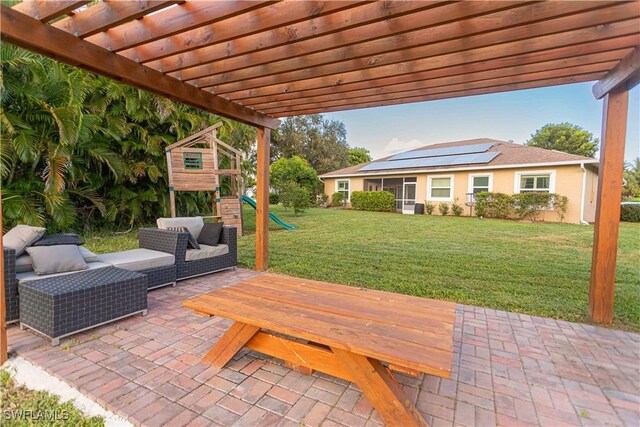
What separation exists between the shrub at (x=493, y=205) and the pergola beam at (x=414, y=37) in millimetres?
12143

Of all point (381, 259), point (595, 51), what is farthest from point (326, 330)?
point (381, 259)

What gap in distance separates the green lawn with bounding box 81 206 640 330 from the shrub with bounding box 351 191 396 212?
21.8 ft


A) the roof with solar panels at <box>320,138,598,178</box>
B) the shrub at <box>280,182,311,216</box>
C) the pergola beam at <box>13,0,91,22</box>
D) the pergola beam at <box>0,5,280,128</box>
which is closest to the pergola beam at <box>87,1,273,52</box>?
the pergola beam at <box>0,5,280,128</box>

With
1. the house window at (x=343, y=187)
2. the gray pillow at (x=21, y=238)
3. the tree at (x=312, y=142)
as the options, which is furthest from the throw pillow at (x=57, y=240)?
the tree at (x=312, y=142)

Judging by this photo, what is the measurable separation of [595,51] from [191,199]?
33.0ft

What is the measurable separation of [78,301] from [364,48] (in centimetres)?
336

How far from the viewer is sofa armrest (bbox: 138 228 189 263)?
4293mm

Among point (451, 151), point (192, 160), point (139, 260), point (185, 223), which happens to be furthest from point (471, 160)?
point (139, 260)

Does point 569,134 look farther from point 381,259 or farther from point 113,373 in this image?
point 113,373

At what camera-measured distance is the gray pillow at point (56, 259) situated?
312 centimetres

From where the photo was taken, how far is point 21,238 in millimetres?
3174

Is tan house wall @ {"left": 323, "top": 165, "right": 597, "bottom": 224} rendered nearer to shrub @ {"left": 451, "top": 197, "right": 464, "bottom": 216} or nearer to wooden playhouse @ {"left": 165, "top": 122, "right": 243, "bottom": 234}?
shrub @ {"left": 451, "top": 197, "right": 464, "bottom": 216}

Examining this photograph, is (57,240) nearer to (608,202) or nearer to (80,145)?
(80,145)

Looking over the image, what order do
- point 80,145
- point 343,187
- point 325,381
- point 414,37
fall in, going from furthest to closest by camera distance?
point 343,187
point 80,145
point 414,37
point 325,381
